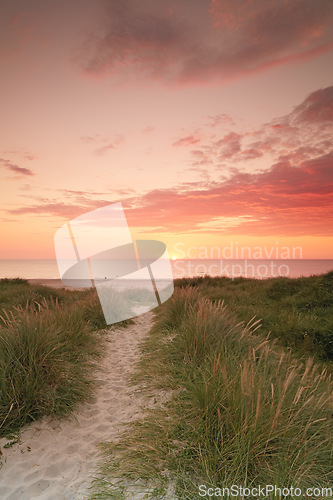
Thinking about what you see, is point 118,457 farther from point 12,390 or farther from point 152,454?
point 12,390

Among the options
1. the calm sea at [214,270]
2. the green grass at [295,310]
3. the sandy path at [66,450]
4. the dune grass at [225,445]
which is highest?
the dune grass at [225,445]

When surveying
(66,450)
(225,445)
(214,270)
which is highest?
(225,445)

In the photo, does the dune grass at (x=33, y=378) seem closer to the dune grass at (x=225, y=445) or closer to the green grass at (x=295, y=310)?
the dune grass at (x=225, y=445)

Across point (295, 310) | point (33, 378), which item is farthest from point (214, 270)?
point (33, 378)

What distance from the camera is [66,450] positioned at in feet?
13.3

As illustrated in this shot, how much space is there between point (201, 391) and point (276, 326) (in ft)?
24.9

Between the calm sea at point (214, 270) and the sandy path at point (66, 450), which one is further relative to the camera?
the calm sea at point (214, 270)

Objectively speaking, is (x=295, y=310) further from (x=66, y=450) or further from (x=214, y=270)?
(x=214, y=270)

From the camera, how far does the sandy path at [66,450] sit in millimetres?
3348

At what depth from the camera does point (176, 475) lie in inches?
121

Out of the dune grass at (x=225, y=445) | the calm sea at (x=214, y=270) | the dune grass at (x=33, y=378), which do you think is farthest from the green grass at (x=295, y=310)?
the calm sea at (x=214, y=270)

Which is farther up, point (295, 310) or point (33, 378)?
point (33, 378)

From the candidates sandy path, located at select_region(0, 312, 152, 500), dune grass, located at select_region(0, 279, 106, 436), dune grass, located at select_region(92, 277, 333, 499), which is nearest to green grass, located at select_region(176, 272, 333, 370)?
sandy path, located at select_region(0, 312, 152, 500)

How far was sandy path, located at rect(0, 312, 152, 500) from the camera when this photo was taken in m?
3.35
